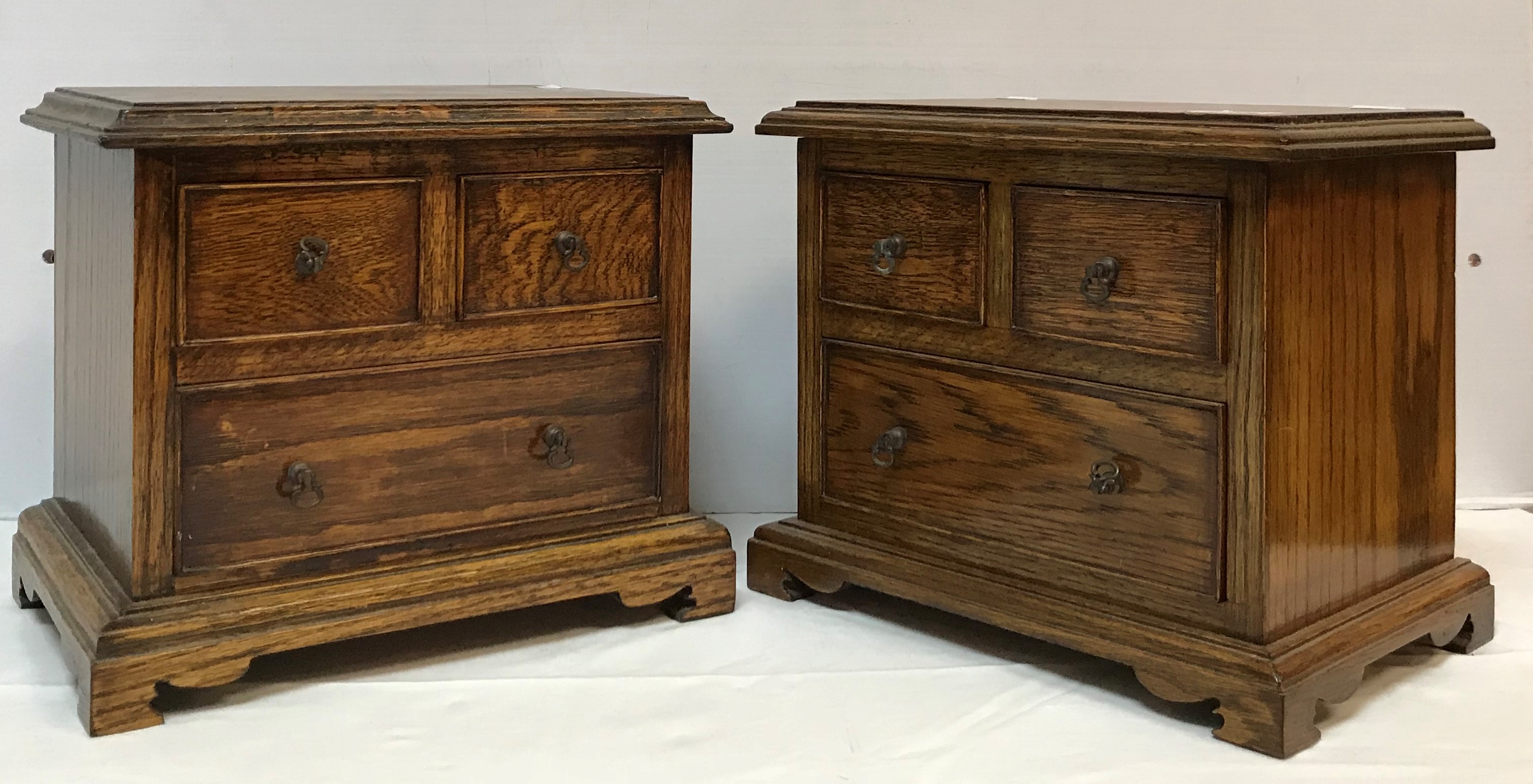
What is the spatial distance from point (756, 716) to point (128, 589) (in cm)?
78

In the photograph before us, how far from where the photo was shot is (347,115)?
6.84ft

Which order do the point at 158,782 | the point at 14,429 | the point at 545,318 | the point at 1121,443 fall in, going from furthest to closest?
the point at 14,429 → the point at 545,318 → the point at 1121,443 → the point at 158,782

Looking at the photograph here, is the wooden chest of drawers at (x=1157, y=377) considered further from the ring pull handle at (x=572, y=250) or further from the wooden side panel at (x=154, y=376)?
the wooden side panel at (x=154, y=376)

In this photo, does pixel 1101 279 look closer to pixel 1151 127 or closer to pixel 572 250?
A: pixel 1151 127

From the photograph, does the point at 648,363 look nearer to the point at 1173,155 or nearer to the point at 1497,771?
the point at 1173,155

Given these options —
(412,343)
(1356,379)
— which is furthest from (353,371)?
(1356,379)

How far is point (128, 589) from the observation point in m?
2.07

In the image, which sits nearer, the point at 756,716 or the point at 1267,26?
the point at 756,716

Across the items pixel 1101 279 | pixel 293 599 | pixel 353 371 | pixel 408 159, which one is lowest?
pixel 293 599

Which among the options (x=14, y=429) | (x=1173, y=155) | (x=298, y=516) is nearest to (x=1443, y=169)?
(x=1173, y=155)

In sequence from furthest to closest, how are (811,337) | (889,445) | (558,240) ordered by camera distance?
1. (811,337)
2. (889,445)
3. (558,240)

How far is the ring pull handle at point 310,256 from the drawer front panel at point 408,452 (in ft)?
0.46

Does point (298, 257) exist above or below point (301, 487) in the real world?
above

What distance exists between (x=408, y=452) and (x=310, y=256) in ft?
0.98
